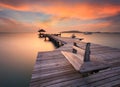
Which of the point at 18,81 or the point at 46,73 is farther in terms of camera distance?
the point at 18,81

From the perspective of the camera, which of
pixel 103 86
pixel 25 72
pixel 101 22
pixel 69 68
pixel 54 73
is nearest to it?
pixel 103 86

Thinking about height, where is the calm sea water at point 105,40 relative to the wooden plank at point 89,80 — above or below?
below

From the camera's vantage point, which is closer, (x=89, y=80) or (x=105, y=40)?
(x=89, y=80)

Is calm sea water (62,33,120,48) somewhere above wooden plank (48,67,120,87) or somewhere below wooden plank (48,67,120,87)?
below

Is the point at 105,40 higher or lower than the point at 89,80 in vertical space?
lower

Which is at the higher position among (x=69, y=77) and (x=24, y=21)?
(x=24, y=21)

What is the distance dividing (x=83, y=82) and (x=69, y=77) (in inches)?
23.1

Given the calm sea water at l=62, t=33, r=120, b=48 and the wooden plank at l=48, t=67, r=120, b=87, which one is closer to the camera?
the wooden plank at l=48, t=67, r=120, b=87

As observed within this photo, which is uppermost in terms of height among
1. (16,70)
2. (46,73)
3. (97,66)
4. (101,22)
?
(101,22)

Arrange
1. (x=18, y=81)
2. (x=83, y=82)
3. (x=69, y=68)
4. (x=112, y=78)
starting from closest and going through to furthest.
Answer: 1. (x=83, y=82)
2. (x=112, y=78)
3. (x=69, y=68)
4. (x=18, y=81)

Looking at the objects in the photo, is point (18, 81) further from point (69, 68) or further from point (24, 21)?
point (24, 21)

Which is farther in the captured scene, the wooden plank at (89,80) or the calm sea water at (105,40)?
the calm sea water at (105,40)

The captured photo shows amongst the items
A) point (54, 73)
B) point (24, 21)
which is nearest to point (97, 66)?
point (54, 73)

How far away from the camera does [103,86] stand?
336 centimetres
